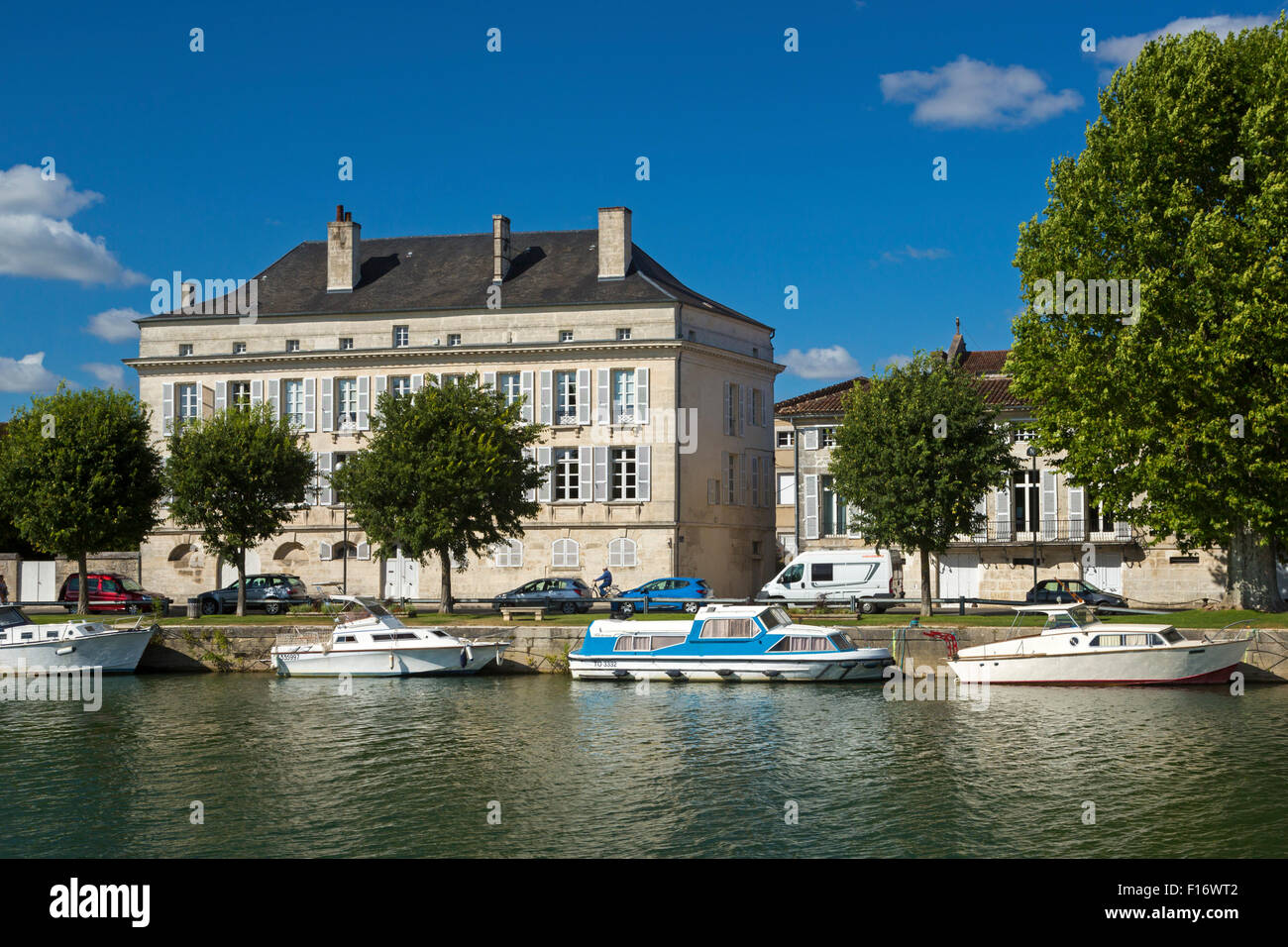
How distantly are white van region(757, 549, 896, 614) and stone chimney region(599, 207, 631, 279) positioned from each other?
19.7m

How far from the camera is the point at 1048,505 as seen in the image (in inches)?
1902

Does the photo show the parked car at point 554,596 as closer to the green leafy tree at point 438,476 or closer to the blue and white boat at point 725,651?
the green leafy tree at point 438,476

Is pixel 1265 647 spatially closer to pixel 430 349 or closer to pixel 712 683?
pixel 712 683

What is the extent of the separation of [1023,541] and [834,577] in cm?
1105

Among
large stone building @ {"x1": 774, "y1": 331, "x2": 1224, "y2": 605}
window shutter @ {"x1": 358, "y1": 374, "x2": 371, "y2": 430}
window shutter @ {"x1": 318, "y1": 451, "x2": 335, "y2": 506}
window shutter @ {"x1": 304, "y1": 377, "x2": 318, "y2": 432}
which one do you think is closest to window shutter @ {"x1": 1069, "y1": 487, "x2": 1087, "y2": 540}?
large stone building @ {"x1": 774, "y1": 331, "x2": 1224, "y2": 605}

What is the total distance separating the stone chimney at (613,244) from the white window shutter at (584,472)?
8.30 m

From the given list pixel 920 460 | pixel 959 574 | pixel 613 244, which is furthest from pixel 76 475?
pixel 959 574

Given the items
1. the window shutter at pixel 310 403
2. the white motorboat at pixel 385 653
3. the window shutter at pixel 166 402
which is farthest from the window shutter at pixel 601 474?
the window shutter at pixel 166 402

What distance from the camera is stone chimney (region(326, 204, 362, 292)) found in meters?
58.7

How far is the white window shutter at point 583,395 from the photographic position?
5412cm

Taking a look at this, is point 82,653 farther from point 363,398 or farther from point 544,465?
point 363,398

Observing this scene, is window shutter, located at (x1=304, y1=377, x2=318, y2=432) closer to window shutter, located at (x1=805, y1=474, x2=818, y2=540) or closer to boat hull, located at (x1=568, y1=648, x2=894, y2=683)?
window shutter, located at (x1=805, y1=474, x2=818, y2=540)
